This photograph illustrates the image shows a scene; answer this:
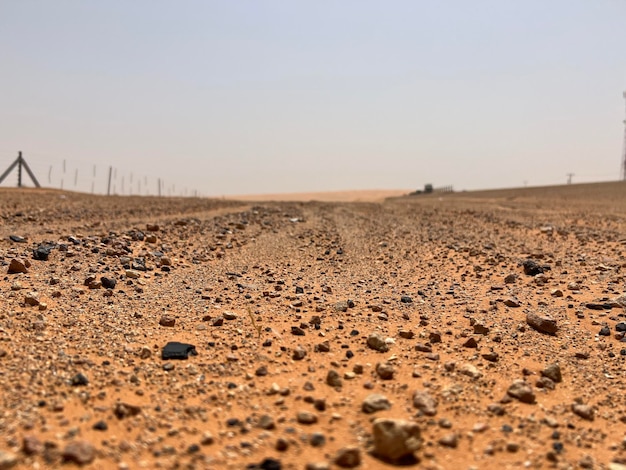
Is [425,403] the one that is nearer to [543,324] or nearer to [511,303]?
[543,324]

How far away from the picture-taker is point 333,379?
347cm

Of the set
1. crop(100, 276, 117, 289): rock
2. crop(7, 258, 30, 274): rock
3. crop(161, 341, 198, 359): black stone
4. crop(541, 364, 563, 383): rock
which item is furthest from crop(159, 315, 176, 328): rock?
crop(541, 364, 563, 383): rock

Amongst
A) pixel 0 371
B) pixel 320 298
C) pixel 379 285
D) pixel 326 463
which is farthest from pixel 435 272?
pixel 0 371

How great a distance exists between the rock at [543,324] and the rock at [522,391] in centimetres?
138

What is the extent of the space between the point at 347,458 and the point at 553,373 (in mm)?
1970

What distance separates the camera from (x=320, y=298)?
5.61m

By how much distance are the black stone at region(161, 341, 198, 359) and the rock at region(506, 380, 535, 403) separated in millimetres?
2262

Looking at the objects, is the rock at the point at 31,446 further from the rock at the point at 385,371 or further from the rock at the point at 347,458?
the rock at the point at 385,371

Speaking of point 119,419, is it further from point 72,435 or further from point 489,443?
point 489,443

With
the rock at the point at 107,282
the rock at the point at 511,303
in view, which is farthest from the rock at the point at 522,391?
the rock at the point at 107,282

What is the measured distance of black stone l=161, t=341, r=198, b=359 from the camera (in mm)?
3695

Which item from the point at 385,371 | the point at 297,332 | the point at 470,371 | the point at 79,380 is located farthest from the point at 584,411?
the point at 79,380

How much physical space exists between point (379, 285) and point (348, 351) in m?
2.58

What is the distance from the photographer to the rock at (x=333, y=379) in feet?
11.3
